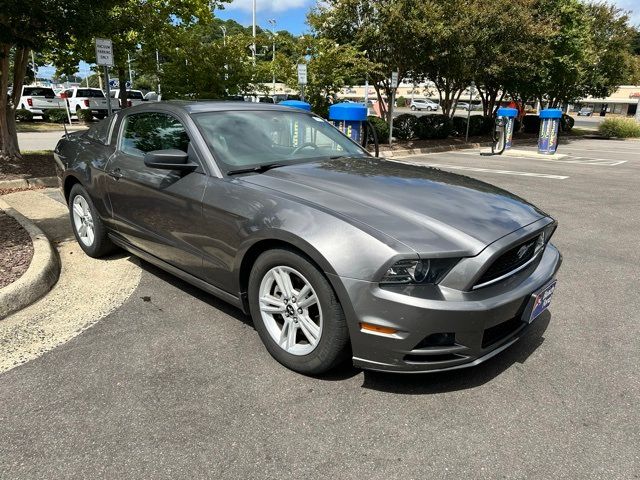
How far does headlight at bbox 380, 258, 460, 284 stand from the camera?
2.39m

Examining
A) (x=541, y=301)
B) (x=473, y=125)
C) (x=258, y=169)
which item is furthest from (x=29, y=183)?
(x=473, y=125)

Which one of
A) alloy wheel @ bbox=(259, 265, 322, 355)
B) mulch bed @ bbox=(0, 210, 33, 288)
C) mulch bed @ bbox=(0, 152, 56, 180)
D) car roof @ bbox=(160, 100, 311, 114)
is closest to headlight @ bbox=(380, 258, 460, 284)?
alloy wheel @ bbox=(259, 265, 322, 355)

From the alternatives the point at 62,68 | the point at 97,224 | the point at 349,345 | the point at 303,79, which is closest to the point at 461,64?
the point at 303,79

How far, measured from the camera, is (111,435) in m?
2.36

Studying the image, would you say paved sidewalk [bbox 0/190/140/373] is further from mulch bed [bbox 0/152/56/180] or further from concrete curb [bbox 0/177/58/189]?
mulch bed [bbox 0/152/56/180]

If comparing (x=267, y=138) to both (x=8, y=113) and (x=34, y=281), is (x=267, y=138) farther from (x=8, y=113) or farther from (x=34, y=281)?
(x=8, y=113)

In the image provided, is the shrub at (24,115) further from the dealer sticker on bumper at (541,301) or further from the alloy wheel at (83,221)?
the dealer sticker on bumper at (541,301)

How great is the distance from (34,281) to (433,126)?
1843cm

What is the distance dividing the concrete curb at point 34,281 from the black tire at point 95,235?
29 cm

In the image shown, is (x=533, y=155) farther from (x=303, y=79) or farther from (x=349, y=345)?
(x=349, y=345)

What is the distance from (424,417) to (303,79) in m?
11.2

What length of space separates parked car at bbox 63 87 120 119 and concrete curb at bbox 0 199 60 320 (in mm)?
22381

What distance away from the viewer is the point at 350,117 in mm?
9766

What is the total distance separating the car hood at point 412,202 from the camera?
8.29 ft
